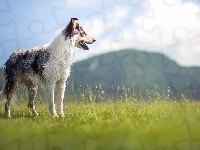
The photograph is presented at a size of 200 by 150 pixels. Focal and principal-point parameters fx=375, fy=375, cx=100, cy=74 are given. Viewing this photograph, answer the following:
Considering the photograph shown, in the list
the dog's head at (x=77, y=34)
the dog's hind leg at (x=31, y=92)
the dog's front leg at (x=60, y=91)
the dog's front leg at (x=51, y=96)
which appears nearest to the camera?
the dog's front leg at (x=51, y=96)

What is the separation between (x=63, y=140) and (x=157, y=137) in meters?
1.24

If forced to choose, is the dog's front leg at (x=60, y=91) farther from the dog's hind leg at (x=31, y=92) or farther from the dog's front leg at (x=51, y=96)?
the dog's hind leg at (x=31, y=92)

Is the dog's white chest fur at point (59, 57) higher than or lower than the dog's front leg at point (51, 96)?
higher

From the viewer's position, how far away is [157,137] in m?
4.92

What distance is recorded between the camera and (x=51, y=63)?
9.01 m

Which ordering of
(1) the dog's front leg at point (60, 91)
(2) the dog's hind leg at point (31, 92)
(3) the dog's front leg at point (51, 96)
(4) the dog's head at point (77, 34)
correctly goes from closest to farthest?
1. (3) the dog's front leg at point (51, 96)
2. (4) the dog's head at point (77, 34)
3. (1) the dog's front leg at point (60, 91)
4. (2) the dog's hind leg at point (31, 92)

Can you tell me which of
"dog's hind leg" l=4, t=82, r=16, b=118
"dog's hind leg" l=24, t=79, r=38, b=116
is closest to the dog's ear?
"dog's hind leg" l=24, t=79, r=38, b=116

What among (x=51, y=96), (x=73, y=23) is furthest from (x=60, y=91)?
(x=73, y=23)

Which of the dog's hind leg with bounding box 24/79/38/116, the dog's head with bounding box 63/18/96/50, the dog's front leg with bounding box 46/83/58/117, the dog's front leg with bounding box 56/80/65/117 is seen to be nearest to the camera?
the dog's front leg with bounding box 46/83/58/117

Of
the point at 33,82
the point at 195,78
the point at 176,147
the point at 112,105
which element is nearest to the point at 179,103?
the point at 112,105

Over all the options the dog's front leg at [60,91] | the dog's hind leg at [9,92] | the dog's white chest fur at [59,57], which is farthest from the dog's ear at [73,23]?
the dog's hind leg at [9,92]

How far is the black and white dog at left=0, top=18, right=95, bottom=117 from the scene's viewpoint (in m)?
8.99

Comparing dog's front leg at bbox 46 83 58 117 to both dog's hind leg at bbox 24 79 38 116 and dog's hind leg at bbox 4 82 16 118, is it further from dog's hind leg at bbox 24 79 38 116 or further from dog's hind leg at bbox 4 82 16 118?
dog's hind leg at bbox 4 82 16 118

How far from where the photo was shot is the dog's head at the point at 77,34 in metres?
8.95
